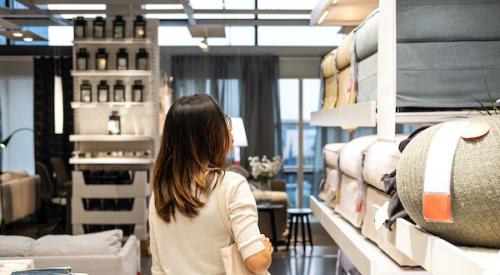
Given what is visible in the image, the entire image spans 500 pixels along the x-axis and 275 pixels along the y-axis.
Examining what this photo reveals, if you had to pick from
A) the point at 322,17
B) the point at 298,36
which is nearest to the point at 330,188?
the point at 322,17

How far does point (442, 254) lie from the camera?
2.79ft

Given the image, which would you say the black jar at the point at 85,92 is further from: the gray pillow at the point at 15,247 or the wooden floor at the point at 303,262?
the gray pillow at the point at 15,247

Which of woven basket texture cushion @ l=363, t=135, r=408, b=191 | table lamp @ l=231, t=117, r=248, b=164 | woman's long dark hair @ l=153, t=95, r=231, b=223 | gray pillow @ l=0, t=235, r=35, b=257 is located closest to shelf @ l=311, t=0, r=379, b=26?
woven basket texture cushion @ l=363, t=135, r=408, b=191

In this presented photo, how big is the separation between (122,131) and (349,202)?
3159 mm

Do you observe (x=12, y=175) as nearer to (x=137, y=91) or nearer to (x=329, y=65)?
(x=137, y=91)

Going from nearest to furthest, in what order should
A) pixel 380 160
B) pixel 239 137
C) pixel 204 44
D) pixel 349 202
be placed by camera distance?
pixel 380 160, pixel 349 202, pixel 239 137, pixel 204 44

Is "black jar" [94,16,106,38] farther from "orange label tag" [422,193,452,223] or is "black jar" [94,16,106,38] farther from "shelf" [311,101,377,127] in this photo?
"orange label tag" [422,193,452,223]

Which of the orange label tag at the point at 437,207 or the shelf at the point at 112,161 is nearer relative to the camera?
the orange label tag at the point at 437,207

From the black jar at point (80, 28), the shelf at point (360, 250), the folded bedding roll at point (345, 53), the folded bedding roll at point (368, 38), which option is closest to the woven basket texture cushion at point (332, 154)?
the shelf at point (360, 250)

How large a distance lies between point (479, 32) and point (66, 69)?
395 cm

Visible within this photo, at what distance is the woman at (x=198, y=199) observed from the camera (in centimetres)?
141

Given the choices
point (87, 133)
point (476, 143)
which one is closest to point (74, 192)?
point (87, 133)

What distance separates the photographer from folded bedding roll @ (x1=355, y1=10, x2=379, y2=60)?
164cm

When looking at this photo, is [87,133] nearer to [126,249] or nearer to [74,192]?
[74,192]
